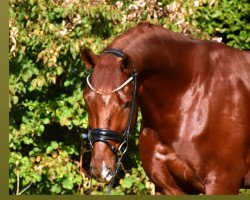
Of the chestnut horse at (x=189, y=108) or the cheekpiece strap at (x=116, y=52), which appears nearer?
the cheekpiece strap at (x=116, y=52)

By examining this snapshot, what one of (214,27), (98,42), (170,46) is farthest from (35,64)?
(170,46)

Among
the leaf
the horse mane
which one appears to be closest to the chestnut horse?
the horse mane

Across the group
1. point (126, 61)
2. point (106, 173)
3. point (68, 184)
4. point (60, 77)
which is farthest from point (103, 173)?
point (60, 77)

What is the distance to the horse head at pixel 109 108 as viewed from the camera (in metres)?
3.52

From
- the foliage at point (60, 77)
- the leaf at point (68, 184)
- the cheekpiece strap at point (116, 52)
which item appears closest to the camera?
the cheekpiece strap at point (116, 52)

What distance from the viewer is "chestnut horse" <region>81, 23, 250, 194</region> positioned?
384 cm

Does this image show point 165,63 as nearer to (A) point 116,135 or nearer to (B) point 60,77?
(A) point 116,135

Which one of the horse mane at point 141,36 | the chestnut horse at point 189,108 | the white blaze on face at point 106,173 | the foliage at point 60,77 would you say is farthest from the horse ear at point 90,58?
the foliage at point 60,77

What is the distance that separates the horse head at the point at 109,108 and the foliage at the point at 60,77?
2.26 meters

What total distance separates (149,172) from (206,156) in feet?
1.35

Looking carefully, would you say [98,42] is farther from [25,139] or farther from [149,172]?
[149,172]

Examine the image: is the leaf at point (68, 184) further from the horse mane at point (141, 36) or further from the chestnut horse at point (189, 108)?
the horse mane at point (141, 36)

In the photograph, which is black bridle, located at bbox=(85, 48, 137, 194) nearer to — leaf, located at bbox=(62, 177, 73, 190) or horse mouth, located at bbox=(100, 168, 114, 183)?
horse mouth, located at bbox=(100, 168, 114, 183)

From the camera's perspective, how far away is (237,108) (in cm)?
395
